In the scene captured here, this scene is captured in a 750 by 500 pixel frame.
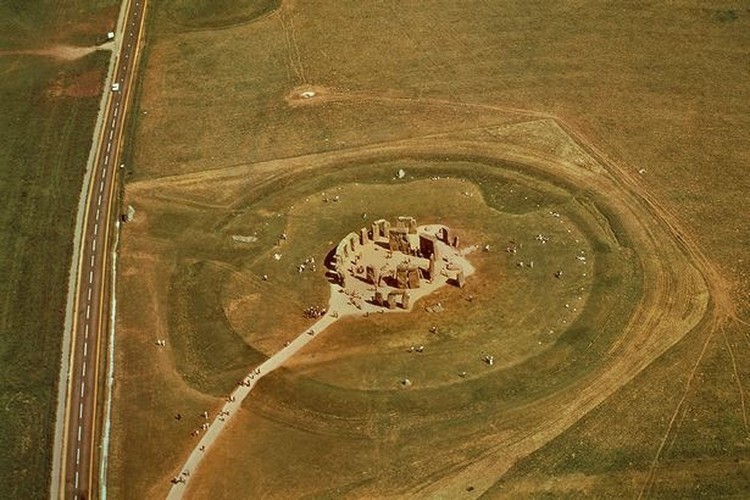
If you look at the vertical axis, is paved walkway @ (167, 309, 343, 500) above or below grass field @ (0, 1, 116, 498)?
below

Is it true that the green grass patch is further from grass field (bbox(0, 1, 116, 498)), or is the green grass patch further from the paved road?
the paved road

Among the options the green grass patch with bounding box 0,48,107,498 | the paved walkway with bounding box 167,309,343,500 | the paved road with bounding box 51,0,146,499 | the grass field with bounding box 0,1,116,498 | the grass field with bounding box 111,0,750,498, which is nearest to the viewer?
the paved walkway with bounding box 167,309,343,500

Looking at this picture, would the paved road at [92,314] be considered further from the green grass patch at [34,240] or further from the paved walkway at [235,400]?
the paved walkway at [235,400]

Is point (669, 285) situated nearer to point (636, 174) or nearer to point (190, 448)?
point (636, 174)

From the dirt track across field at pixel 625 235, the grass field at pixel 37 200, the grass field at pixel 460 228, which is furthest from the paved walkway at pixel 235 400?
the dirt track across field at pixel 625 235

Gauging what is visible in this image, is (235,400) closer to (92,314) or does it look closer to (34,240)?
(92,314)

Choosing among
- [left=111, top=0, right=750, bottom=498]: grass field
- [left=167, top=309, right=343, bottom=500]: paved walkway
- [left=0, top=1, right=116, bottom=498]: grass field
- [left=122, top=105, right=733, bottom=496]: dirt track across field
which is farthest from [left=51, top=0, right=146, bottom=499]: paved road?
[left=167, top=309, right=343, bottom=500]: paved walkway
